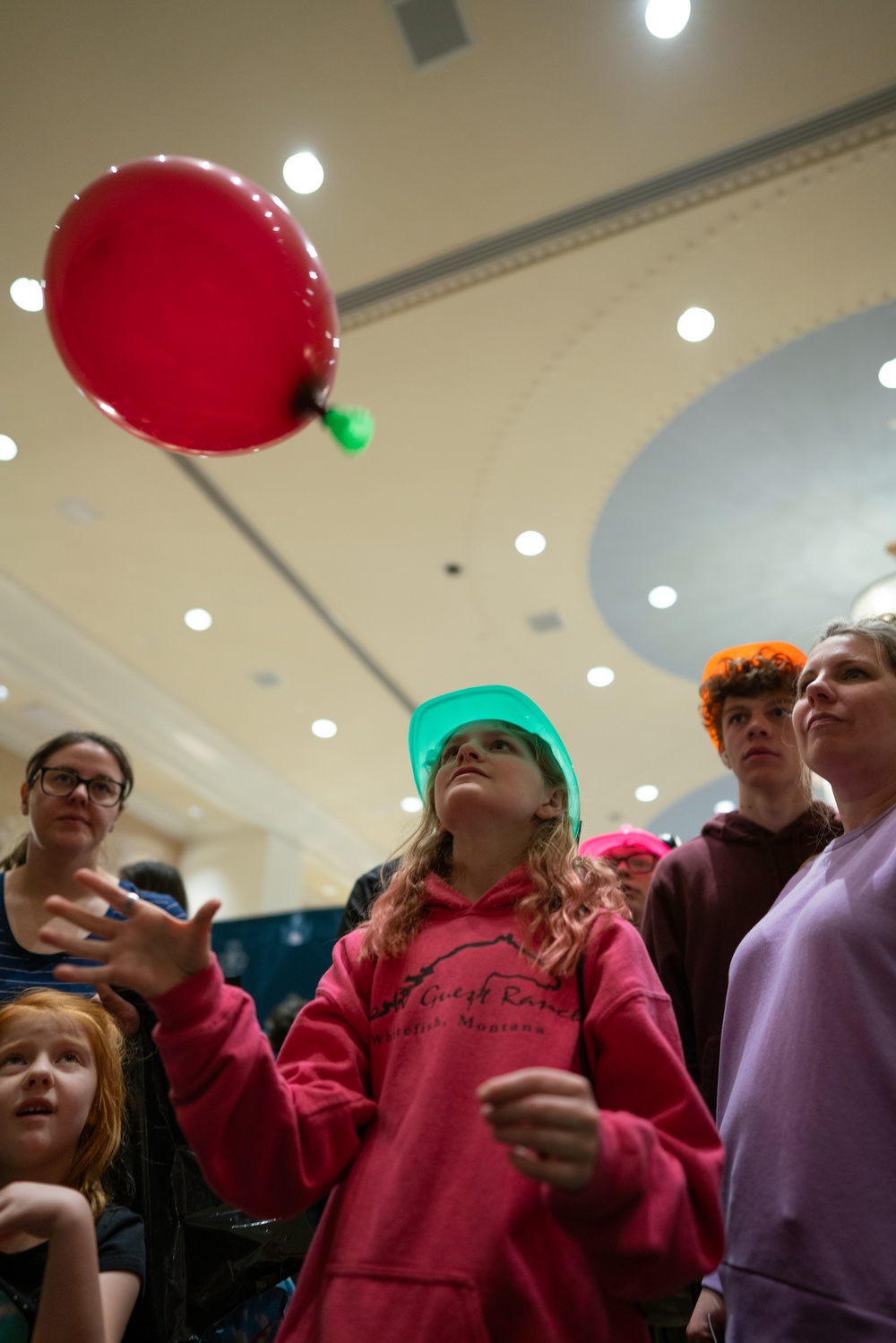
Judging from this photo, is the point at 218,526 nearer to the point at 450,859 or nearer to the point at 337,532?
the point at 337,532

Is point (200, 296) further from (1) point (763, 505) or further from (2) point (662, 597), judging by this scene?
(2) point (662, 597)

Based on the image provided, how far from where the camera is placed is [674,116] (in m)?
3.99

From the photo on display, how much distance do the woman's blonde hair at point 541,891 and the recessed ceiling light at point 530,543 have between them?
4564 mm

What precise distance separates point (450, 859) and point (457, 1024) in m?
0.42

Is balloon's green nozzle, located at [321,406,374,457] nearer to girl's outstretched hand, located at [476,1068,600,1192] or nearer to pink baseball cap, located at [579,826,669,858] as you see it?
girl's outstretched hand, located at [476,1068,600,1192]

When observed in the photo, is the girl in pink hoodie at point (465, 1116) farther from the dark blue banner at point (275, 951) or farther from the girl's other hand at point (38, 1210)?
the dark blue banner at point (275, 951)

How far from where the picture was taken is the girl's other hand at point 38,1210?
3.53 ft

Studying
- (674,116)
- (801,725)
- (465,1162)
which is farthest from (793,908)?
(674,116)

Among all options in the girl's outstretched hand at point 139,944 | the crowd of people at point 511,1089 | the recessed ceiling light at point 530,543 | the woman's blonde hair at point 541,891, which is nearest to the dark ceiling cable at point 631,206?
the recessed ceiling light at point 530,543

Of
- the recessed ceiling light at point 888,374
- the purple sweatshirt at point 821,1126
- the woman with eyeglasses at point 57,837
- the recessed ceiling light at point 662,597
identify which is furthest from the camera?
the recessed ceiling light at point 662,597

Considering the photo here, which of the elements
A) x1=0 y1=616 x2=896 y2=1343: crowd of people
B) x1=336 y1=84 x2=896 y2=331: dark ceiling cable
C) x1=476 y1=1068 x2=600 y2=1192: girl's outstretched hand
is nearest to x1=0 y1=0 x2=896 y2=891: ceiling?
x1=336 y1=84 x2=896 y2=331: dark ceiling cable

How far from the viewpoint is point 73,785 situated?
2.35m

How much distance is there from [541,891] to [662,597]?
18.2 ft

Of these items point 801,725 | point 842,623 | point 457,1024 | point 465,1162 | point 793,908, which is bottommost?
point 465,1162
